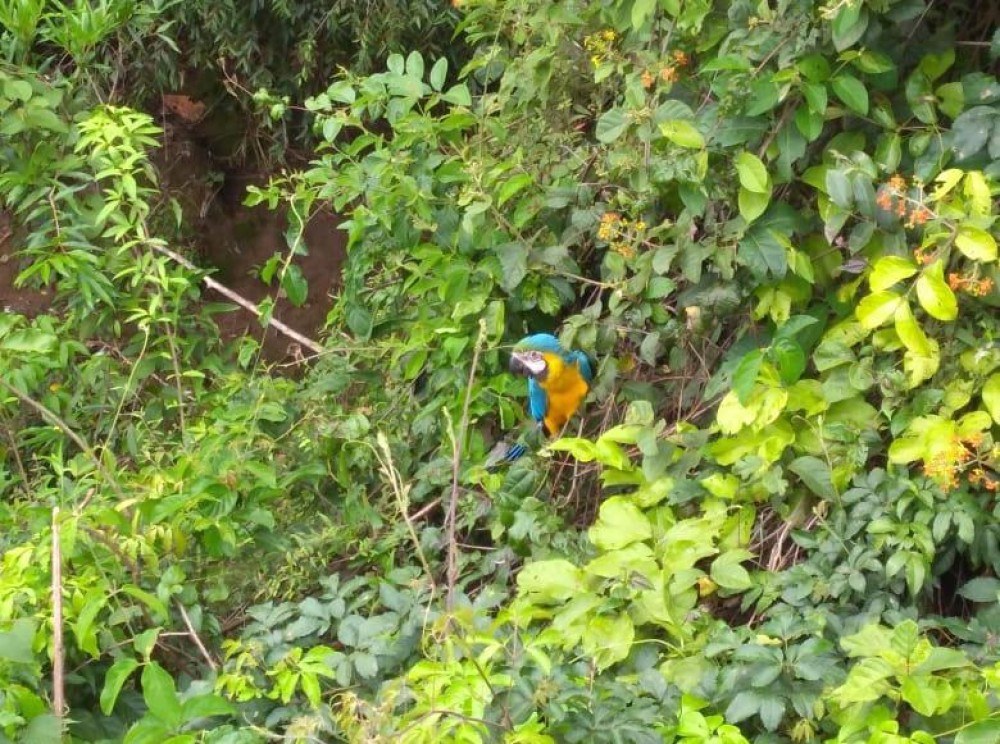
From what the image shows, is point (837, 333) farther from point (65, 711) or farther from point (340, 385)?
point (65, 711)

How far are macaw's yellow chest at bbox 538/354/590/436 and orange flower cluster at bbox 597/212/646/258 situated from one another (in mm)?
379

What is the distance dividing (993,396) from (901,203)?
0.42m

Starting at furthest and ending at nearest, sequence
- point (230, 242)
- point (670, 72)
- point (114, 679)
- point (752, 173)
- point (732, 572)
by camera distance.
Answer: point (230, 242), point (670, 72), point (752, 173), point (732, 572), point (114, 679)

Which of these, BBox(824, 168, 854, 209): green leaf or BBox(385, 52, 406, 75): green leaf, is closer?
BBox(824, 168, 854, 209): green leaf

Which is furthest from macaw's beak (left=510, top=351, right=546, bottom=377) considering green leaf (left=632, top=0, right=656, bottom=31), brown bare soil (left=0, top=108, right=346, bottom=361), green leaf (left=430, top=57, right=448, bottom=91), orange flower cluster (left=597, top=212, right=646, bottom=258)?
brown bare soil (left=0, top=108, right=346, bottom=361)

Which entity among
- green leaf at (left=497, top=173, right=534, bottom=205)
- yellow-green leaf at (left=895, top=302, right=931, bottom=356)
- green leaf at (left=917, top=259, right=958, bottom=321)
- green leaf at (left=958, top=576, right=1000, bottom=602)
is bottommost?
green leaf at (left=958, top=576, right=1000, bottom=602)

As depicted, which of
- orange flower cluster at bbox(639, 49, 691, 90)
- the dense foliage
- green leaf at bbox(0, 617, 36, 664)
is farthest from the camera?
orange flower cluster at bbox(639, 49, 691, 90)

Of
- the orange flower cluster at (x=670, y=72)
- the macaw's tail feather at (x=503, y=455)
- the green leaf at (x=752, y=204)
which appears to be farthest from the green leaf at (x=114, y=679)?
the orange flower cluster at (x=670, y=72)

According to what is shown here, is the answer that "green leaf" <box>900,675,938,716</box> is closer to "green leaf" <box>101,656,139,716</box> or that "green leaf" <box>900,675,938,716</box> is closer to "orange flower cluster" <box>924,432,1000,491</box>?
"orange flower cluster" <box>924,432,1000,491</box>

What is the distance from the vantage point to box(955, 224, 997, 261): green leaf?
2.25 m

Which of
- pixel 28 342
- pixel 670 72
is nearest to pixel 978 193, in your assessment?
pixel 670 72

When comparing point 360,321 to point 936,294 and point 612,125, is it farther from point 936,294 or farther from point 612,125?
point 936,294

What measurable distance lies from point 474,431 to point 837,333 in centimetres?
115

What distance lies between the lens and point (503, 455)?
3.25 meters
